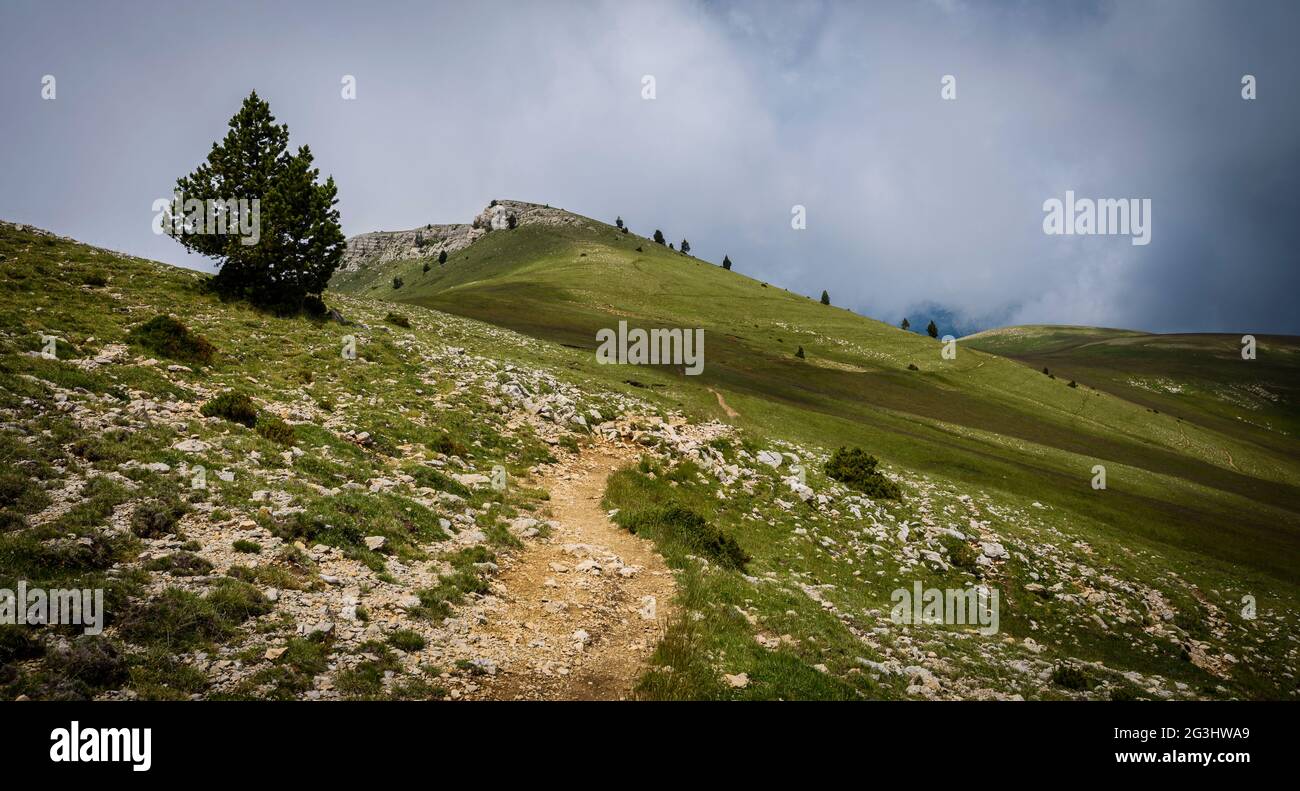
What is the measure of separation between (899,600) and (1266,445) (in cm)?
12815

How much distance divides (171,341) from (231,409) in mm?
7402

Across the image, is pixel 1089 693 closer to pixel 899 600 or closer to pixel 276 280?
pixel 899 600

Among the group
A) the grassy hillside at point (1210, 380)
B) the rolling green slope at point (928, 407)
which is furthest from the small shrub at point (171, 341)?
the grassy hillside at point (1210, 380)

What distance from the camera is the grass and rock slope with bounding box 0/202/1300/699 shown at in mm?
9055

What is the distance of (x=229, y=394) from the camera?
1744 centimetres

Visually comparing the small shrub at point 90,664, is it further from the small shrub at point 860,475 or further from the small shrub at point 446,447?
the small shrub at point 860,475

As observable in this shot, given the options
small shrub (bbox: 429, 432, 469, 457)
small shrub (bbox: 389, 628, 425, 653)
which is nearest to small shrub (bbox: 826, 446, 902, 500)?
small shrub (bbox: 429, 432, 469, 457)

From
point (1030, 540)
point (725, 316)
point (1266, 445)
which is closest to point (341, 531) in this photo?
point (1030, 540)

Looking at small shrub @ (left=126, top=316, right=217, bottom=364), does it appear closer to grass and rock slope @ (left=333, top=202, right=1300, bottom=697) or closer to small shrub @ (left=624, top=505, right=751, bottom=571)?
grass and rock slope @ (left=333, top=202, right=1300, bottom=697)

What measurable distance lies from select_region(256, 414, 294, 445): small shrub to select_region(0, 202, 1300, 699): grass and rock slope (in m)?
0.06

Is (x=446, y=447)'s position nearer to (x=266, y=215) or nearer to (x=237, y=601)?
(x=237, y=601)

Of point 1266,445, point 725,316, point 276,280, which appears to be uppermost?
point 725,316

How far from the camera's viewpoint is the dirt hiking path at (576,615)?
9.48 metres

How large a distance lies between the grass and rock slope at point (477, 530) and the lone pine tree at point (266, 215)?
241 cm
